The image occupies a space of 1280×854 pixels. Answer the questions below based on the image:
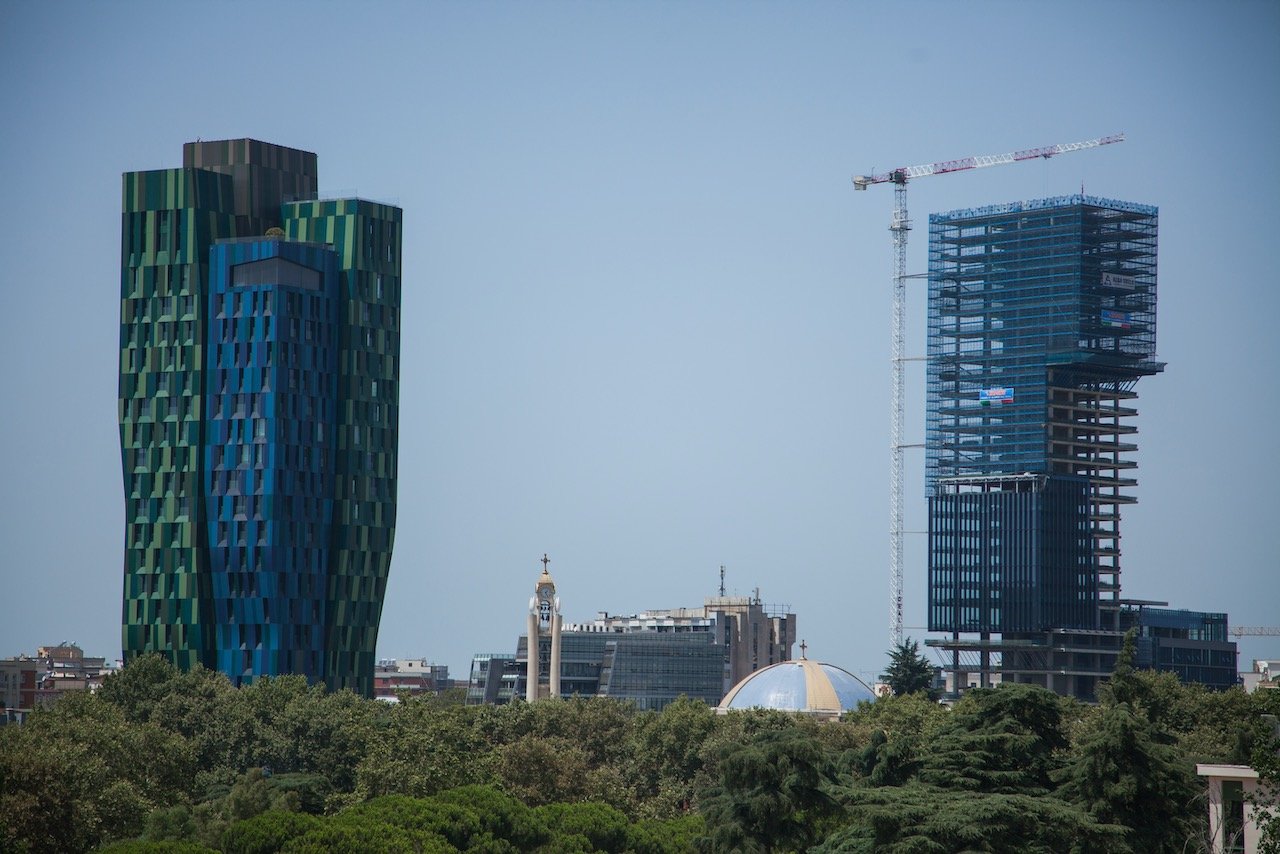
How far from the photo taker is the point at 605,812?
116562 millimetres

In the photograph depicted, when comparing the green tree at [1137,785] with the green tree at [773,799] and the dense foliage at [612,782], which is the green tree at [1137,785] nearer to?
the dense foliage at [612,782]

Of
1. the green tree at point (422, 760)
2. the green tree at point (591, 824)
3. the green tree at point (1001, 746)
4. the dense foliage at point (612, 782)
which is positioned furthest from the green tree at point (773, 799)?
the green tree at point (422, 760)

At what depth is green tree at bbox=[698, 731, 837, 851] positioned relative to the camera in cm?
11081

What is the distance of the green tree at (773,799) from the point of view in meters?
111

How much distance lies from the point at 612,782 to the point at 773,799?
2637 centimetres

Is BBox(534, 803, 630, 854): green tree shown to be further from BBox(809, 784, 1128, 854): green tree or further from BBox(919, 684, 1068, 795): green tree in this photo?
BBox(809, 784, 1128, 854): green tree

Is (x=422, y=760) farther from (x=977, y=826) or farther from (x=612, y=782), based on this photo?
(x=977, y=826)

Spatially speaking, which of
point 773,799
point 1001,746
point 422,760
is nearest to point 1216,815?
point 1001,746

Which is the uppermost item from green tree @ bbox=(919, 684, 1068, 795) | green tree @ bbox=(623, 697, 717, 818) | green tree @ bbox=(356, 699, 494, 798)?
green tree @ bbox=(919, 684, 1068, 795)

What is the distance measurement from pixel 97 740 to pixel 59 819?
1955cm

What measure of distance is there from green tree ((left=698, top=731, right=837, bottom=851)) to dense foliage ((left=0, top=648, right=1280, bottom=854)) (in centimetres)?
12

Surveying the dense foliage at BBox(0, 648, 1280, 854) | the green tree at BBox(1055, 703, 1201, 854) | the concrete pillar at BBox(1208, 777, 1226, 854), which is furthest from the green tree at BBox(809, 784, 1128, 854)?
the concrete pillar at BBox(1208, 777, 1226, 854)

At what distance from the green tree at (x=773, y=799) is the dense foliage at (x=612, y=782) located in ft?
0.40

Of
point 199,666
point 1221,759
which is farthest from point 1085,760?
point 199,666
